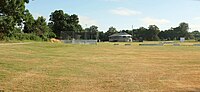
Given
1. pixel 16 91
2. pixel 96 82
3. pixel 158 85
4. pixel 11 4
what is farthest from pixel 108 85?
pixel 11 4

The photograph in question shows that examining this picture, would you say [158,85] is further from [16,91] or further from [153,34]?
[153,34]

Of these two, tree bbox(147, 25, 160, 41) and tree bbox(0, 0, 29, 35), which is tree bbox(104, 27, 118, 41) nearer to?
tree bbox(147, 25, 160, 41)

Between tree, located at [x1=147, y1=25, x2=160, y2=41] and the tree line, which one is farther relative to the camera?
tree, located at [x1=147, y1=25, x2=160, y2=41]

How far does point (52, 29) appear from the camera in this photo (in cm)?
10938

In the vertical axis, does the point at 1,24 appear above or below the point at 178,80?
above

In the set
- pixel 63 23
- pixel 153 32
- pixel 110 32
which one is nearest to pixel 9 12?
Result: pixel 63 23

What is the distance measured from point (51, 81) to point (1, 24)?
1311 cm

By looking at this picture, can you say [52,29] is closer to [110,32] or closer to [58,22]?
[58,22]

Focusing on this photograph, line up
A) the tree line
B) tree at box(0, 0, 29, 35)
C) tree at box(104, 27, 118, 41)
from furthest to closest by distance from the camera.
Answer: tree at box(104, 27, 118, 41) → the tree line → tree at box(0, 0, 29, 35)

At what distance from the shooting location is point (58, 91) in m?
9.50

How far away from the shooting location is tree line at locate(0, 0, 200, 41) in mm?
21859

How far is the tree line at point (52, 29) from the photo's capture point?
2186 centimetres

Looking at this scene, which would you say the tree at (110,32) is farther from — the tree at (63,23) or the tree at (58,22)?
the tree at (58,22)

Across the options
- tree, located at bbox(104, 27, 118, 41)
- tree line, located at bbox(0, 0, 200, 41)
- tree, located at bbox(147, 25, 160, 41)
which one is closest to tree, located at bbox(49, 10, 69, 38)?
tree line, located at bbox(0, 0, 200, 41)
